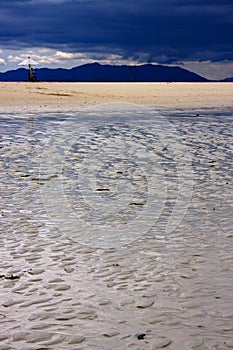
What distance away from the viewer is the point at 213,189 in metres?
9.96

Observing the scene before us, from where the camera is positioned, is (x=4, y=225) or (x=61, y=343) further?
(x=4, y=225)

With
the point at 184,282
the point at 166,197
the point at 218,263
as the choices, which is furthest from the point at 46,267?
the point at 166,197

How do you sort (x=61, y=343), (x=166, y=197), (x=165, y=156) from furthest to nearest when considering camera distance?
(x=165, y=156)
(x=166, y=197)
(x=61, y=343)

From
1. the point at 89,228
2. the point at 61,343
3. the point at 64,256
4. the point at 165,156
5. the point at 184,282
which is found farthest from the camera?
the point at 165,156

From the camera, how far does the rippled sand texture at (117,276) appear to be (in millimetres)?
4516

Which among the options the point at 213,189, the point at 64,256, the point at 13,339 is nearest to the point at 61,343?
the point at 13,339

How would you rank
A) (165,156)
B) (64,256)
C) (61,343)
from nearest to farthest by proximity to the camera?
(61,343)
(64,256)
(165,156)

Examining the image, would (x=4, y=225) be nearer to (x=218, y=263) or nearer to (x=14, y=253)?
(x=14, y=253)

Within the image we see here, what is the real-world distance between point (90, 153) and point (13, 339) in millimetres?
10081

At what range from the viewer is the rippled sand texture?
178 inches

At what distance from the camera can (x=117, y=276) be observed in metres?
5.82

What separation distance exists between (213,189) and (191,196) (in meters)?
0.73

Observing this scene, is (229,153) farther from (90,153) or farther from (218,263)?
(218,263)

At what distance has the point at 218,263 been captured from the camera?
6211 millimetres
